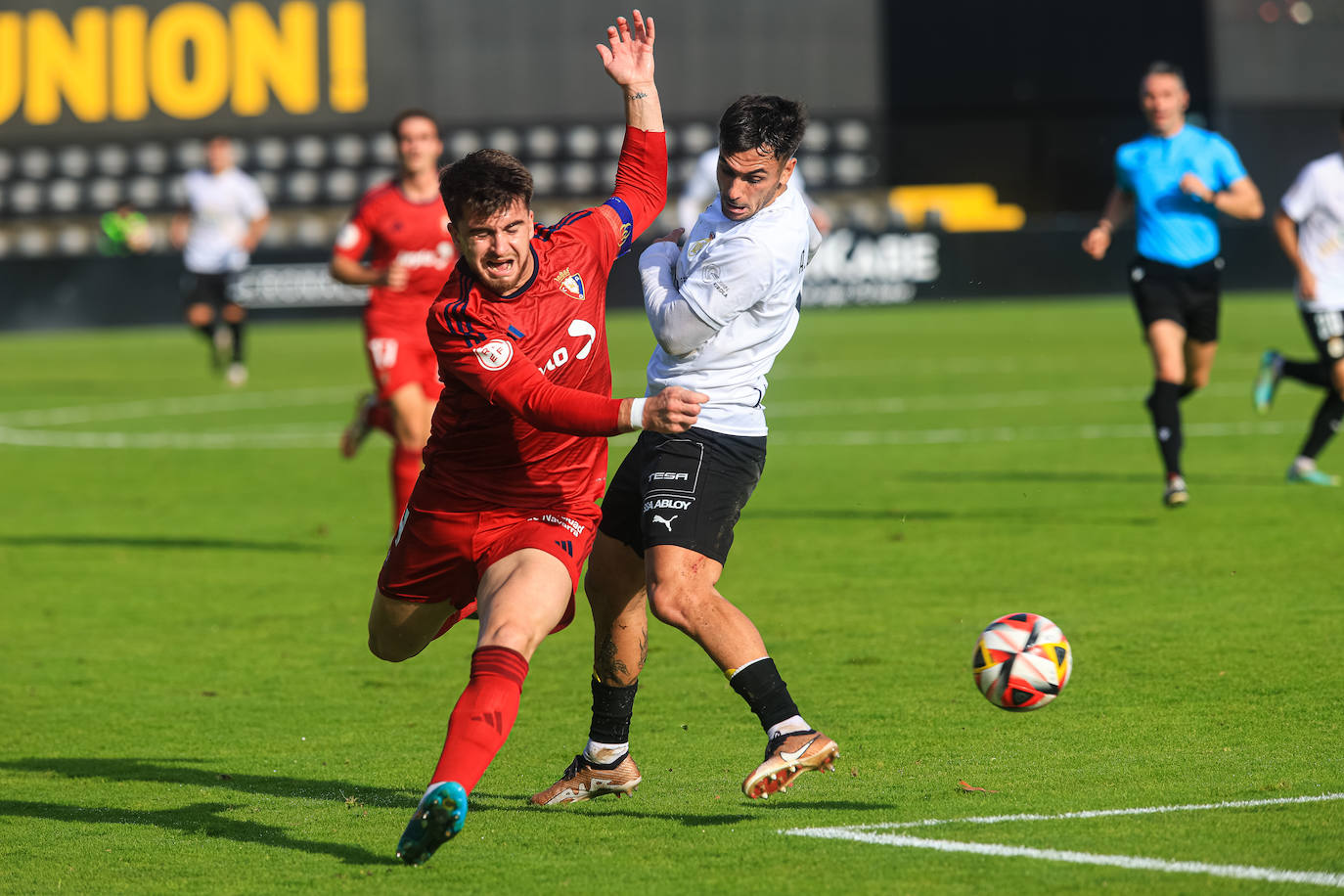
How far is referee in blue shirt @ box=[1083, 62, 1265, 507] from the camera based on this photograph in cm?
1140

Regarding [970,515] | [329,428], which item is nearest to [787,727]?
[970,515]

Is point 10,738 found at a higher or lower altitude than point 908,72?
lower

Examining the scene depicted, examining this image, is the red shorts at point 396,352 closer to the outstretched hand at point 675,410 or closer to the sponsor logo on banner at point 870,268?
the outstretched hand at point 675,410

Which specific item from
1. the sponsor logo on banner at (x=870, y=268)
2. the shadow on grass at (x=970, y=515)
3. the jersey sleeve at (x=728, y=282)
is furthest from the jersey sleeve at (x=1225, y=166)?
the sponsor logo on banner at (x=870, y=268)

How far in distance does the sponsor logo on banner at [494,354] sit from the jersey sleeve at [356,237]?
223 inches

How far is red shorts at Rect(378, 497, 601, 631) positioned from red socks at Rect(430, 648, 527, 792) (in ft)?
1.21

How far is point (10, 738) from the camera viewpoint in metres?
7.01

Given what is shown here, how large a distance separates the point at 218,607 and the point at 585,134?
26.1 meters

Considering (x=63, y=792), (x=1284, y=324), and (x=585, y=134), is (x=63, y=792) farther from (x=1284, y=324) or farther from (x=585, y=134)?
(x=585, y=134)

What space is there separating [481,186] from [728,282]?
0.85 m

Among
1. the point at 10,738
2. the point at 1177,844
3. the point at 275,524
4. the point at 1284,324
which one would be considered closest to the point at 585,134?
the point at 1284,324

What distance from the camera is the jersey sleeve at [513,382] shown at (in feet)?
16.8

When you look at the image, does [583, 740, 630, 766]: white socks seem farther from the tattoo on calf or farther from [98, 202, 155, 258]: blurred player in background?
[98, 202, 155, 258]: blurred player in background

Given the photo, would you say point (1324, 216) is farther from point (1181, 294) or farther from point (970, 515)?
point (970, 515)
